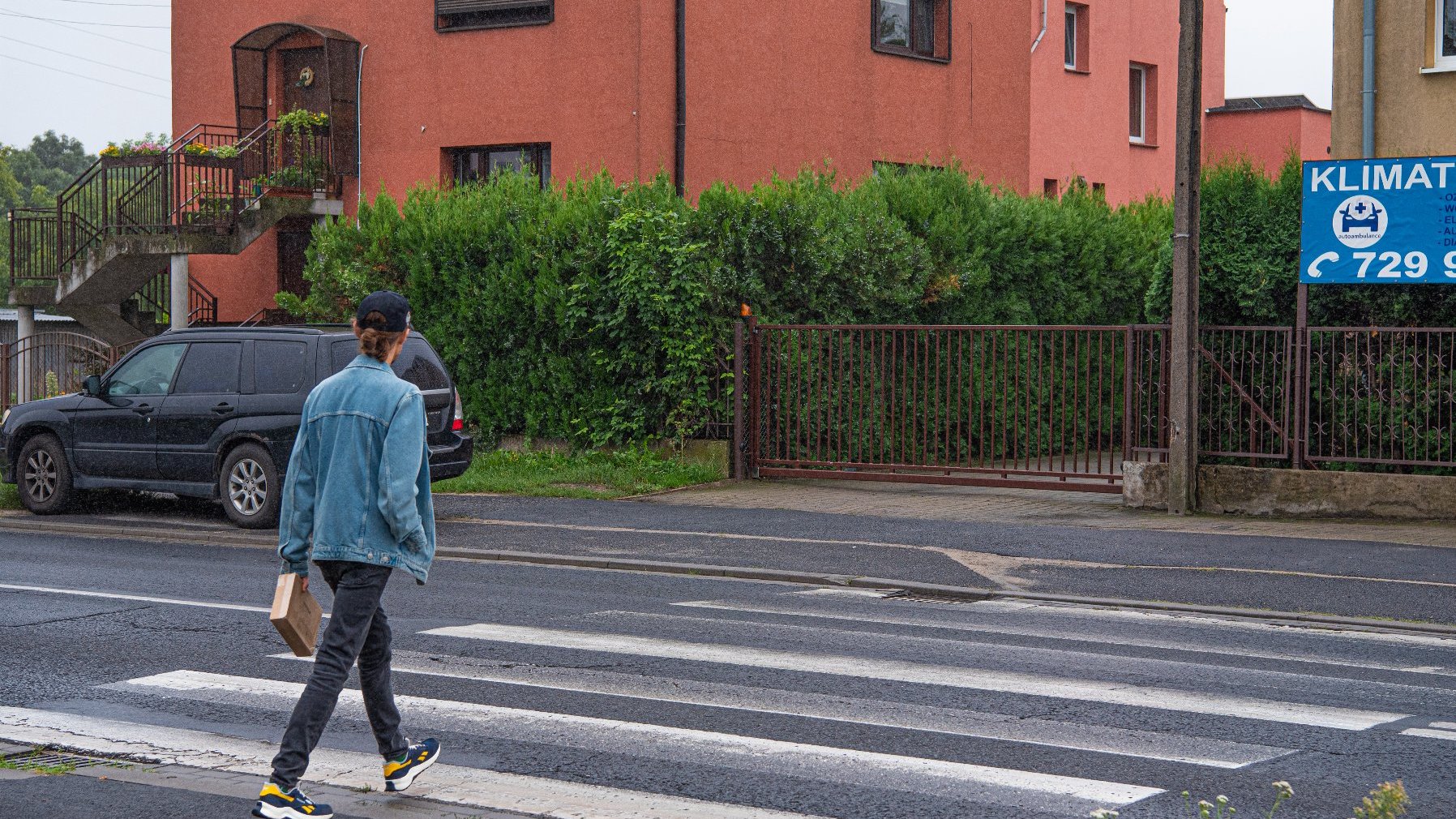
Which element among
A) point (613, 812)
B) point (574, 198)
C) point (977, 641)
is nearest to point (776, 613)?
point (977, 641)

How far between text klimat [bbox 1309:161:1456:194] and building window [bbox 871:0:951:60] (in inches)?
491

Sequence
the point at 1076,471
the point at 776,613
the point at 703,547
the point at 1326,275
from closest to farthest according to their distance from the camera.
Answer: the point at 776,613, the point at 703,547, the point at 1326,275, the point at 1076,471

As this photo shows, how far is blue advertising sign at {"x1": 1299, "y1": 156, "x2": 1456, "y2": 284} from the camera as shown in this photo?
47.4ft

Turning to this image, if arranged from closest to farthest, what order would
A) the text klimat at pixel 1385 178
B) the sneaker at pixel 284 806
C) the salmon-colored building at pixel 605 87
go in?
the sneaker at pixel 284 806 → the text klimat at pixel 1385 178 → the salmon-colored building at pixel 605 87

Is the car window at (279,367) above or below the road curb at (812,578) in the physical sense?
above

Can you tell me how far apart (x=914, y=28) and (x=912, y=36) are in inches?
6.3

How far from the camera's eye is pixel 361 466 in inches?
224

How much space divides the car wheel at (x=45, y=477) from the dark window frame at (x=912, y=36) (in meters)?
14.7

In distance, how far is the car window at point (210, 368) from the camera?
49.5 feet

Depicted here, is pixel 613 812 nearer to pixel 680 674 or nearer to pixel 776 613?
pixel 680 674

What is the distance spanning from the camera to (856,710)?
733 cm


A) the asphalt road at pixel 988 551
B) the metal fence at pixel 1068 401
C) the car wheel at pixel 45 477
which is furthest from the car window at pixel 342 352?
the metal fence at pixel 1068 401

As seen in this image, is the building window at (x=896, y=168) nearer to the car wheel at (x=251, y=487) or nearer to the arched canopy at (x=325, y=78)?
the arched canopy at (x=325, y=78)

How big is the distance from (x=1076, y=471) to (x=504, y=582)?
6886 millimetres
